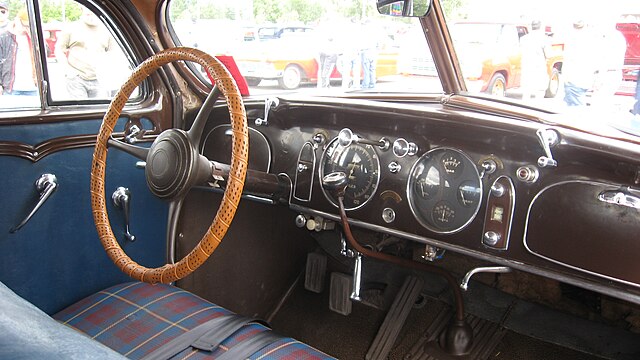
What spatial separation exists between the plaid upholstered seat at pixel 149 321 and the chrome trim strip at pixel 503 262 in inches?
21.4

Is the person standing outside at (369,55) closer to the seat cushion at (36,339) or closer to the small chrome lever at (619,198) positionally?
the small chrome lever at (619,198)

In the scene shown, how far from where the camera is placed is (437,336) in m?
2.88

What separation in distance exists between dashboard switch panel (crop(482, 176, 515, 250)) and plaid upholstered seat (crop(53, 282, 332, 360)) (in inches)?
26.4

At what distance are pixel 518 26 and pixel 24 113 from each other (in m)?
1.88

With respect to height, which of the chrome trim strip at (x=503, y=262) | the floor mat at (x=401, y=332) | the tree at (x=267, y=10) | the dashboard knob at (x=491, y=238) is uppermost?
→ the tree at (x=267, y=10)

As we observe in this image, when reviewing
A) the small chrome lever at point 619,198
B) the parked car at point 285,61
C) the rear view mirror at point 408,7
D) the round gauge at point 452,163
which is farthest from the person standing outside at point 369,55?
the small chrome lever at point 619,198

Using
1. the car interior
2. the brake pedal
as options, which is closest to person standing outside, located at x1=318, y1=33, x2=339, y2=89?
the car interior

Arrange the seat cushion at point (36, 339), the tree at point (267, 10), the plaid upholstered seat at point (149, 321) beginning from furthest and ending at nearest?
the tree at point (267, 10)
the plaid upholstered seat at point (149, 321)
the seat cushion at point (36, 339)

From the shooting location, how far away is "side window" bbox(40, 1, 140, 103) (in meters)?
2.49

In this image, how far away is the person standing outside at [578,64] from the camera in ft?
6.88

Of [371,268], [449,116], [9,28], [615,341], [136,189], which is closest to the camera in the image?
[449,116]

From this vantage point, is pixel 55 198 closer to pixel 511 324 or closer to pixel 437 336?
pixel 437 336

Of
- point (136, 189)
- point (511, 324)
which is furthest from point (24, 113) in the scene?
point (511, 324)

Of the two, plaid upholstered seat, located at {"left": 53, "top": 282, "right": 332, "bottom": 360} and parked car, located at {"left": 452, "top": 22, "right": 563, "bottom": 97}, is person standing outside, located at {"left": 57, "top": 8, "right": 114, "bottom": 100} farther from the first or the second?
parked car, located at {"left": 452, "top": 22, "right": 563, "bottom": 97}
